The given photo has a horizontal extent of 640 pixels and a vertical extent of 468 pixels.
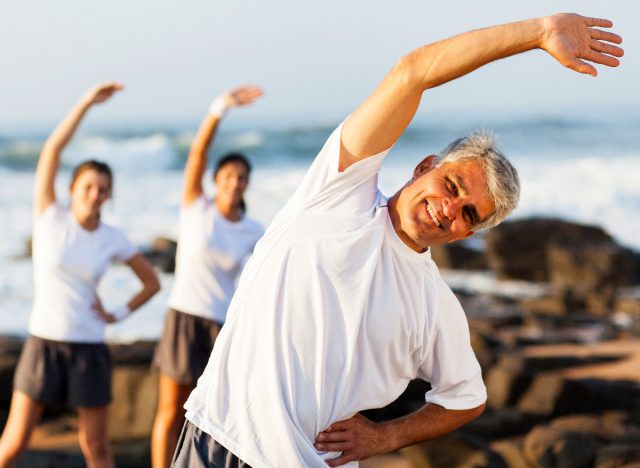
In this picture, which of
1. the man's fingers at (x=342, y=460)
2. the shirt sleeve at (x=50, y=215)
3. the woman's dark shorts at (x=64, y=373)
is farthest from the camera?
the shirt sleeve at (x=50, y=215)

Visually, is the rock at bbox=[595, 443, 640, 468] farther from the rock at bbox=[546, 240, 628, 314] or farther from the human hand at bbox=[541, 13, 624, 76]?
the rock at bbox=[546, 240, 628, 314]

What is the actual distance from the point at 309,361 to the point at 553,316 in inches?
453

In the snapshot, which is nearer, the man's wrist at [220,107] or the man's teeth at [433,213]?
the man's teeth at [433,213]

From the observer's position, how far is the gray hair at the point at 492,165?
2.74 meters

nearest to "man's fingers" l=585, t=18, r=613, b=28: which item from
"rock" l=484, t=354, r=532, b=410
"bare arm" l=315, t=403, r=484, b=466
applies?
"bare arm" l=315, t=403, r=484, b=466

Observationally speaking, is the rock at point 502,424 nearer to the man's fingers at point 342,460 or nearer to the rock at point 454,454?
the rock at point 454,454

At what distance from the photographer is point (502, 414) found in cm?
774

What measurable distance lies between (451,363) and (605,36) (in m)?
0.94

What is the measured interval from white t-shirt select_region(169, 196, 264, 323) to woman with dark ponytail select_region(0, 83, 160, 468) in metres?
0.45

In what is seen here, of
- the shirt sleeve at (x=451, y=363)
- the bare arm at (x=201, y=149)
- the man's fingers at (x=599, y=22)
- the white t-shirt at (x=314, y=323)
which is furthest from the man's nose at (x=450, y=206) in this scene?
the bare arm at (x=201, y=149)

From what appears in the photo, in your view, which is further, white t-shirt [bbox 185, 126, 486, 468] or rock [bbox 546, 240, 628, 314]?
rock [bbox 546, 240, 628, 314]

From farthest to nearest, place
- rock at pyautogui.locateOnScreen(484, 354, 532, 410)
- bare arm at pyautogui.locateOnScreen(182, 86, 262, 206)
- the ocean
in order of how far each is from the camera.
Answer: the ocean < rock at pyautogui.locateOnScreen(484, 354, 532, 410) < bare arm at pyautogui.locateOnScreen(182, 86, 262, 206)

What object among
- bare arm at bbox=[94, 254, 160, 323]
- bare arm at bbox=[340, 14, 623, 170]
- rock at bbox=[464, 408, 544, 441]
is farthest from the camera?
rock at bbox=[464, 408, 544, 441]

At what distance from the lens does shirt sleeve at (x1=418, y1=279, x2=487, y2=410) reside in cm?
291
